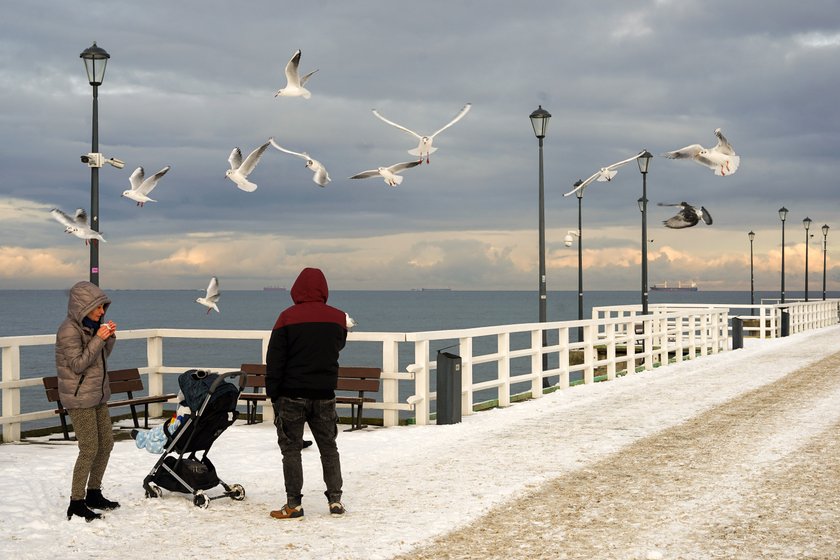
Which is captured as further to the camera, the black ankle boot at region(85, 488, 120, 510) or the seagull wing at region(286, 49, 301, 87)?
the seagull wing at region(286, 49, 301, 87)

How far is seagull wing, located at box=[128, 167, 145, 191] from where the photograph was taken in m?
16.0

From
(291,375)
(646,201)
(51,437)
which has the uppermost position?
(646,201)

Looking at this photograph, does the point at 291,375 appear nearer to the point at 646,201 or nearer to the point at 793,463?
the point at 793,463

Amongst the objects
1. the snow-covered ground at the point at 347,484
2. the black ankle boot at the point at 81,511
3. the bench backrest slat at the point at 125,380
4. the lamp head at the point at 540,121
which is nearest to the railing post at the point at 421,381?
the snow-covered ground at the point at 347,484

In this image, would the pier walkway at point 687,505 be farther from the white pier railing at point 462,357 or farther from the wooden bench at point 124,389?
the wooden bench at point 124,389

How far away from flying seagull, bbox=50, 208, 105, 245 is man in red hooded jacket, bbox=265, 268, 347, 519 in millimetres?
7907

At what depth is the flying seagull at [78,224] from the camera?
49.7 feet

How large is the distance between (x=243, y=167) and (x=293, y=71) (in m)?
1.73

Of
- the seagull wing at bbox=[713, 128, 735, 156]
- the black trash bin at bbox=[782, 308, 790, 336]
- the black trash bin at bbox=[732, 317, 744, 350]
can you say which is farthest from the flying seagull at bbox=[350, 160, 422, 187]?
the black trash bin at bbox=[782, 308, 790, 336]

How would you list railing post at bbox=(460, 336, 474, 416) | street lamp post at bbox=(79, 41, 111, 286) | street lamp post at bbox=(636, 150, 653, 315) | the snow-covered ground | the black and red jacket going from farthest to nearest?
street lamp post at bbox=(636, 150, 653, 315)
street lamp post at bbox=(79, 41, 111, 286)
railing post at bbox=(460, 336, 474, 416)
the black and red jacket
the snow-covered ground

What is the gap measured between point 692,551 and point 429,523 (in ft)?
6.56

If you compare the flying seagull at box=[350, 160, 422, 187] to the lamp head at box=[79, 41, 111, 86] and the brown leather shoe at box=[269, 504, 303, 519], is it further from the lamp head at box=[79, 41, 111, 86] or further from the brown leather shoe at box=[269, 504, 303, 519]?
the brown leather shoe at box=[269, 504, 303, 519]

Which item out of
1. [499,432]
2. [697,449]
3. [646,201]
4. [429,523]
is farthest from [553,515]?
[646,201]

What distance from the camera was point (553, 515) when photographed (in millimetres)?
8188
